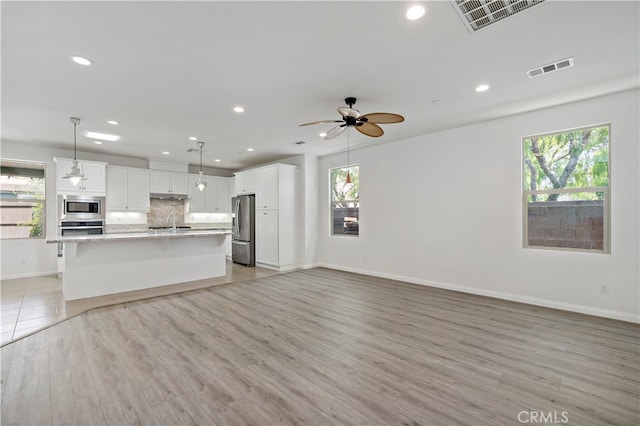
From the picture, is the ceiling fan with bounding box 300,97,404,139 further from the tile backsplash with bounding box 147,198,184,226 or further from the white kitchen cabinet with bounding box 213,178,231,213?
the tile backsplash with bounding box 147,198,184,226

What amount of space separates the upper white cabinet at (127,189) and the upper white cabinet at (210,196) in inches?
44.4

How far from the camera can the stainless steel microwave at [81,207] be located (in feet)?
19.2

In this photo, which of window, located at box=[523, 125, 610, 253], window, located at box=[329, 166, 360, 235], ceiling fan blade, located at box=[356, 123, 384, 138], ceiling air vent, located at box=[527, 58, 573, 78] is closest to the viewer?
ceiling air vent, located at box=[527, 58, 573, 78]

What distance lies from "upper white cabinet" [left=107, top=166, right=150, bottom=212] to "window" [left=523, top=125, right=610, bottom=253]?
25.6ft

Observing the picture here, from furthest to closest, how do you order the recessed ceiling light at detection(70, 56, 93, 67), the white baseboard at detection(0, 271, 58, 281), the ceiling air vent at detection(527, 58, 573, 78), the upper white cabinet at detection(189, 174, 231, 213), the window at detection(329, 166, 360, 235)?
1. the upper white cabinet at detection(189, 174, 231, 213)
2. the window at detection(329, 166, 360, 235)
3. the white baseboard at detection(0, 271, 58, 281)
4. the ceiling air vent at detection(527, 58, 573, 78)
5. the recessed ceiling light at detection(70, 56, 93, 67)

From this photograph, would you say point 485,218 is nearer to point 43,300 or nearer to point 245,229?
point 245,229

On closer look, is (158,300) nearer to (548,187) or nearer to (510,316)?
(510,316)

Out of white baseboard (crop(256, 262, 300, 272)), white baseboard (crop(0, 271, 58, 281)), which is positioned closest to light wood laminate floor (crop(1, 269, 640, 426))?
white baseboard (crop(256, 262, 300, 272))

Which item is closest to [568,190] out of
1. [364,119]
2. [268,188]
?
[364,119]

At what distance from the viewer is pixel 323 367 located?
242cm

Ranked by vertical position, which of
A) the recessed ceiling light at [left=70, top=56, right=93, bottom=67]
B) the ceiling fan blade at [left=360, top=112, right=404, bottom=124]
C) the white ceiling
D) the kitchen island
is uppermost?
the white ceiling

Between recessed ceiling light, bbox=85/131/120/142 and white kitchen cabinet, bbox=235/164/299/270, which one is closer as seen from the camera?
recessed ceiling light, bbox=85/131/120/142

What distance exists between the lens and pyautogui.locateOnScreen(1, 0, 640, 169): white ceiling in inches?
82.1

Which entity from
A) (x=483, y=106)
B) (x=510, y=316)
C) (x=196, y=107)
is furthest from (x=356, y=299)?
(x=196, y=107)
